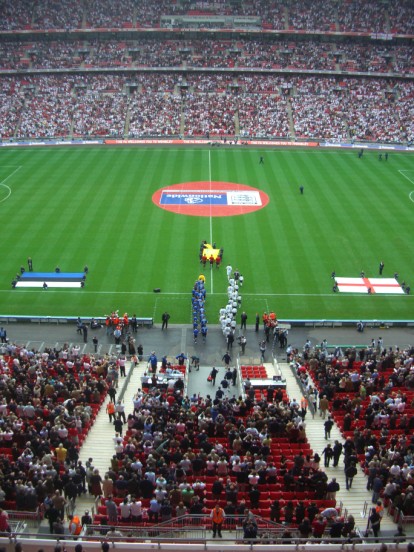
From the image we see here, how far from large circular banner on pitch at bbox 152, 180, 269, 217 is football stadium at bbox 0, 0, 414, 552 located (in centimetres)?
25

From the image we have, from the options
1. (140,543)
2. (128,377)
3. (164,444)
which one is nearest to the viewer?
(140,543)

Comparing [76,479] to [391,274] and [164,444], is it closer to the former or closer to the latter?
[164,444]

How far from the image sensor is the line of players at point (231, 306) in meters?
32.1

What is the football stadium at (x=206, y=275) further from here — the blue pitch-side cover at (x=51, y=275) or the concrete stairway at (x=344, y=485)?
the blue pitch-side cover at (x=51, y=275)

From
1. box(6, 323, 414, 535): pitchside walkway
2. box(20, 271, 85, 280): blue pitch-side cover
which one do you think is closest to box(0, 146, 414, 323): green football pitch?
box(20, 271, 85, 280): blue pitch-side cover

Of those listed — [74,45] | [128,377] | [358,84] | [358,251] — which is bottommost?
[128,377]

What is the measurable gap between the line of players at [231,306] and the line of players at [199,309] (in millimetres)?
1019

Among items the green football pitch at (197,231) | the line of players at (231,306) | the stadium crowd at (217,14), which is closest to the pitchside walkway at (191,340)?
the line of players at (231,306)

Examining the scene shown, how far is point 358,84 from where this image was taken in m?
76.9

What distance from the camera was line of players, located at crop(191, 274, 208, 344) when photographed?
107ft

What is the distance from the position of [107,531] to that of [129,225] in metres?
32.0

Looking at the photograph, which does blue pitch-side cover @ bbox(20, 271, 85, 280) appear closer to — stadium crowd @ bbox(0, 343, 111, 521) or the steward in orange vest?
stadium crowd @ bbox(0, 343, 111, 521)

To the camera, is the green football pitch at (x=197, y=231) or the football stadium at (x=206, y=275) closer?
the football stadium at (x=206, y=275)

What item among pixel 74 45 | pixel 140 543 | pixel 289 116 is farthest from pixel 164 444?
pixel 74 45
